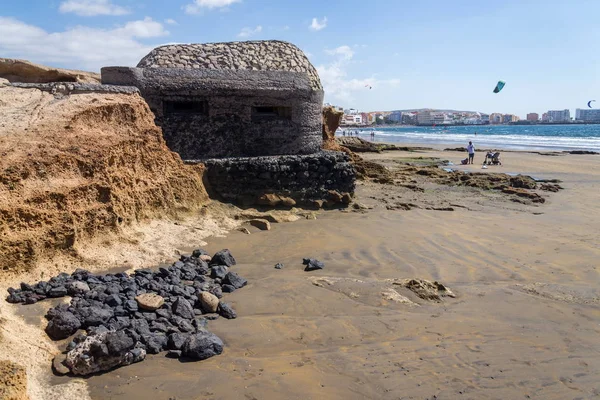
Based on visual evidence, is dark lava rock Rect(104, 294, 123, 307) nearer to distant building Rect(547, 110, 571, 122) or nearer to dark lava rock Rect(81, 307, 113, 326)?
dark lava rock Rect(81, 307, 113, 326)

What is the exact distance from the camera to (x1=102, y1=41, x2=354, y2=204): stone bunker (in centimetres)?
898

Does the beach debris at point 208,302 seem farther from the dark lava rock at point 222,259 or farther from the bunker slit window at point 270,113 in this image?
the bunker slit window at point 270,113

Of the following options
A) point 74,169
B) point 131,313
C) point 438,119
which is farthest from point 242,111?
point 438,119

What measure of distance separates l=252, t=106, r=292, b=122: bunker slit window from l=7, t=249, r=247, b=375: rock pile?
A: 4.75 m

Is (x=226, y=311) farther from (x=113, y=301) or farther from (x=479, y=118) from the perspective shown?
(x=479, y=118)

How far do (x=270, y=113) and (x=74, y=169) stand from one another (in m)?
4.91

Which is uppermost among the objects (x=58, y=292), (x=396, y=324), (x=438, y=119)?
(x=438, y=119)

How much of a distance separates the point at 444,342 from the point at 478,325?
66 centimetres

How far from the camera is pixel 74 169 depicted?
595 centimetres

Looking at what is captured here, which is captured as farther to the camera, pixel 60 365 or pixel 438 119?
pixel 438 119

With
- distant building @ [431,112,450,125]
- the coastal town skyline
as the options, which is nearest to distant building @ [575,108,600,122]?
the coastal town skyline


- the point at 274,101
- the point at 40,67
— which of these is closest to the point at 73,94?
the point at 40,67

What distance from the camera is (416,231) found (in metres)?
9.29

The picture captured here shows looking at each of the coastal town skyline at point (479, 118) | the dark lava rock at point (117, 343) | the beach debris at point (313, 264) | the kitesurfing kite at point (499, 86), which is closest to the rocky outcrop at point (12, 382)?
the dark lava rock at point (117, 343)
